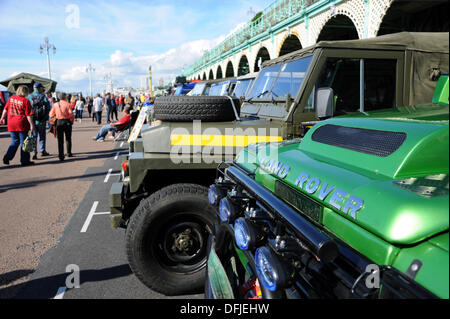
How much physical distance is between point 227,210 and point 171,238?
119 centimetres

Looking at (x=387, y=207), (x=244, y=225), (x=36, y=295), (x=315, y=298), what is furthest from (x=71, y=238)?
(x=387, y=207)

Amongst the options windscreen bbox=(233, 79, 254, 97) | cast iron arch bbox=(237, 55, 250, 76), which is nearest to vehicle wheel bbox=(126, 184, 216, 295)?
windscreen bbox=(233, 79, 254, 97)

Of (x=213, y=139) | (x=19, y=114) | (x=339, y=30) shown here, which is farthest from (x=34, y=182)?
(x=339, y=30)

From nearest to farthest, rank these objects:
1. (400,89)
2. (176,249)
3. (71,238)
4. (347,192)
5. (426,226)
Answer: (426,226), (347,192), (176,249), (400,89), (71,238)

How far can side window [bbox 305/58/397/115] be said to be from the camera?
3111mm

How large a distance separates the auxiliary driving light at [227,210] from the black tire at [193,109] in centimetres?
132

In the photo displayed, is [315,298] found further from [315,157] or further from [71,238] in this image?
[71,238]

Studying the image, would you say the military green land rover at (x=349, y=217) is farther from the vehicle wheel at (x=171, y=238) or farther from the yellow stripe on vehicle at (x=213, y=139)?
the yellow stripe on vehicle at (x=213, y=139)

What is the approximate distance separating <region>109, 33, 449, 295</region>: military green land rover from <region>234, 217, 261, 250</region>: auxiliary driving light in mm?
1209

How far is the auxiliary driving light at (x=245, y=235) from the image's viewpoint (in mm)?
1428

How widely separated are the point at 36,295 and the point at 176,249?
1.35m

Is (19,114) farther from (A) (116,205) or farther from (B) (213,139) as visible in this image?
(B) (213,139)

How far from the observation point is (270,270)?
3.93ft

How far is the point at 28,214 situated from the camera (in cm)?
489
